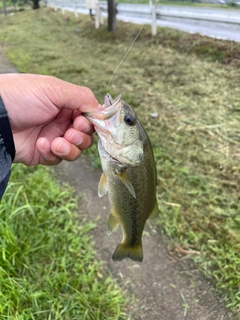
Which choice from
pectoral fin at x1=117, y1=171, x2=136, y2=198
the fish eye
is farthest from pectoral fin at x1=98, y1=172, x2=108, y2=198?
the fish eye

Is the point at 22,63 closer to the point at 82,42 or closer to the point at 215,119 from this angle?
the point at 82,42

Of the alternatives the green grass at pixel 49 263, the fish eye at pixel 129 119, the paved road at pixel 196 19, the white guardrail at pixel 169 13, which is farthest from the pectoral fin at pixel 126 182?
the paved road at pixel 196 19

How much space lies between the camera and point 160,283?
10.3 feet

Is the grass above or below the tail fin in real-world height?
below

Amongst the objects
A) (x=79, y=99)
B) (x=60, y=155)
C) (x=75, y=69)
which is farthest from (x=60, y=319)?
(x=75, y=69)

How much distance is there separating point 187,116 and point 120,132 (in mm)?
3200

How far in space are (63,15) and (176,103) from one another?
13.0m

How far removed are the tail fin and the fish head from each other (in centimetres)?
67

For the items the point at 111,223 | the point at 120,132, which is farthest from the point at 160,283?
the point at 120,132

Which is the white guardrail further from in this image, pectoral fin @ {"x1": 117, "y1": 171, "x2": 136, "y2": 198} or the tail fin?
the tail fin

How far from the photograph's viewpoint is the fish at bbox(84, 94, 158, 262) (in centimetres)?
196

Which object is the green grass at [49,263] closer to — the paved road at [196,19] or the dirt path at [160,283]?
the dirt path at [160,283]

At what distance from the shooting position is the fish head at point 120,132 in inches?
76.7

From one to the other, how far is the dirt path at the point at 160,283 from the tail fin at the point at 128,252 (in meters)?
0.79
